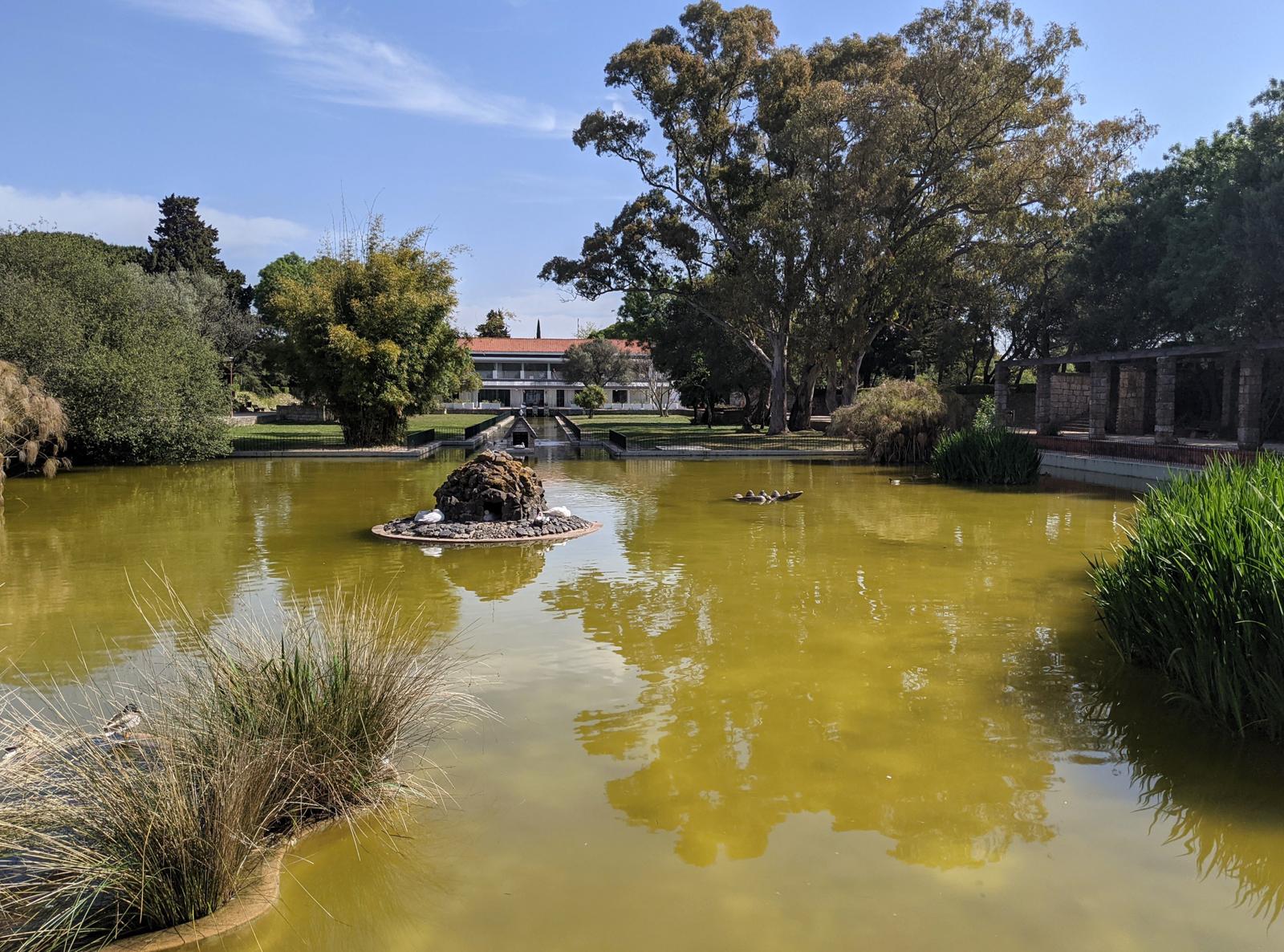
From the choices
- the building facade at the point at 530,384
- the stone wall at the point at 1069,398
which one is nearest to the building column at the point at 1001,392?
the stone wall at the point at 1069,398

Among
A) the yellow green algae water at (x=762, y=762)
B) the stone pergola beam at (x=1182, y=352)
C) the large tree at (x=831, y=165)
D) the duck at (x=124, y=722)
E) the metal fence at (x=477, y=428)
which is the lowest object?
the yellow green algae water at (x=762, y=762)

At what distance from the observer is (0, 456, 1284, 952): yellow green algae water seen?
3.80 m

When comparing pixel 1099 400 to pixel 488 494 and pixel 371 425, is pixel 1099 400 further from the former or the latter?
pixel 371 425

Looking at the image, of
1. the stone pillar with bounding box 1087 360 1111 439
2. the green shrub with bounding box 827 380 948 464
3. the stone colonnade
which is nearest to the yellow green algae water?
the green shrub with bounding box 827 380 948 464

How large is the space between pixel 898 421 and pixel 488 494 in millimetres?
14713

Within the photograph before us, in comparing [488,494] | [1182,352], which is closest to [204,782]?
[488,494]

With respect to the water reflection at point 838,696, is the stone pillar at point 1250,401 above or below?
above

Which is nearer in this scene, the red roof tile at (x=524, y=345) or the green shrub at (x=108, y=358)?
the green shrub at (x=108, y=358)

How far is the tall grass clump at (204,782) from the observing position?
11.6 ft

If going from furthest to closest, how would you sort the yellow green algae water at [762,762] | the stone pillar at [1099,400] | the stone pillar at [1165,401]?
1. the stone pillar at [1099,400]
2. the stone pillar at [1165,401]
3. the yellow green algae water at [762,762]

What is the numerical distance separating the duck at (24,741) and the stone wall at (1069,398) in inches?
1415

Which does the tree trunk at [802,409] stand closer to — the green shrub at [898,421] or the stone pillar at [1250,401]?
the green shrub at [898,421]

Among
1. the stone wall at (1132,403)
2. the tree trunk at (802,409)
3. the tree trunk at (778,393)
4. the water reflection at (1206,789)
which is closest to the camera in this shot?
the water reflection at (1206,789)

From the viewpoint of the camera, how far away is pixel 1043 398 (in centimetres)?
3253
